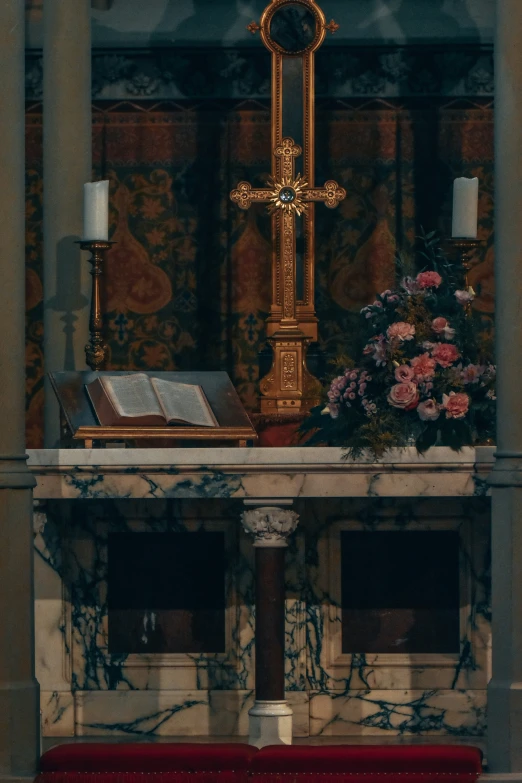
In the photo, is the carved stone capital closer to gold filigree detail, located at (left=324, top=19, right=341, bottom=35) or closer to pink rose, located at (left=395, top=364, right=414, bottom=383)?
pink rose, located at (left=395, top=364, right=414, bottom=383)

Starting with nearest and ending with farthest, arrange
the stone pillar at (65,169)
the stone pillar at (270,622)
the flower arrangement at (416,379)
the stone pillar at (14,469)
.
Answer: the stone pillar at (14,469) → the stone pillar at (270,622) → the flower arrangement at (416,379) → the stone pillar at (65,169)

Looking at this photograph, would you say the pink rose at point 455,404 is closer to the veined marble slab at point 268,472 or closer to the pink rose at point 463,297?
the veined marble slab at point 268,472

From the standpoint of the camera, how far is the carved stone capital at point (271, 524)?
6.37 meters

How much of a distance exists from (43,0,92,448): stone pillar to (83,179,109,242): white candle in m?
1.33

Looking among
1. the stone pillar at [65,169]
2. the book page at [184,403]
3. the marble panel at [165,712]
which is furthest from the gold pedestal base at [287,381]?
the stone pillar at [65,169]

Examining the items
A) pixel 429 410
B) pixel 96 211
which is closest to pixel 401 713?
pixel 429 410

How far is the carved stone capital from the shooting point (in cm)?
637

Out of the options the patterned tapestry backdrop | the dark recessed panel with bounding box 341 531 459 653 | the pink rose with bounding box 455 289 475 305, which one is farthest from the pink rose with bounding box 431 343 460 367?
the patterned tapestry backdrop

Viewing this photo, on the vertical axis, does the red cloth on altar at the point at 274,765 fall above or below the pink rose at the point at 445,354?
below

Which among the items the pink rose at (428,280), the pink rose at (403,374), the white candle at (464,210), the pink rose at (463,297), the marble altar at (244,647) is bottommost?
the marble altar at (244,647)

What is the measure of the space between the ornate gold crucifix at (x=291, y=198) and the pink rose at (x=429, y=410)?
37.5 inches

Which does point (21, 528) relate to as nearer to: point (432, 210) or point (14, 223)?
point (14, 223)

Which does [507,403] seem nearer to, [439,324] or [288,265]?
[439,324]

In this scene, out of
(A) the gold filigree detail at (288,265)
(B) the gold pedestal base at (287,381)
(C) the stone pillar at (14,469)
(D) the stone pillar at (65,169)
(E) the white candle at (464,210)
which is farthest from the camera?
(D) the stone pillar at (65,169)
